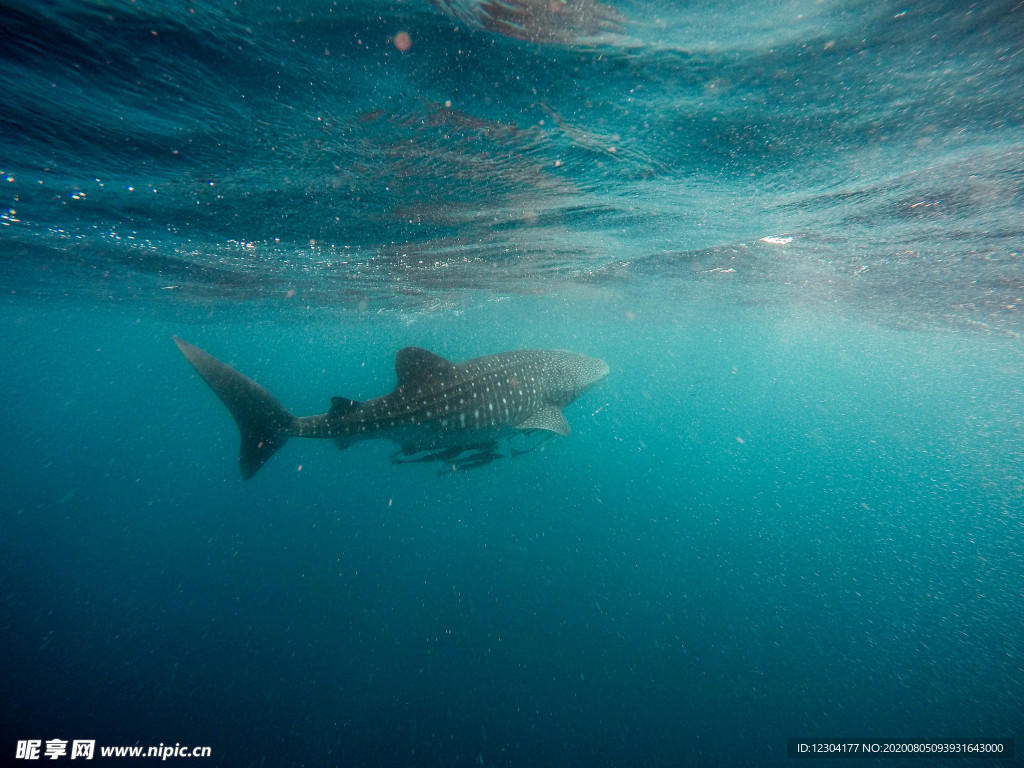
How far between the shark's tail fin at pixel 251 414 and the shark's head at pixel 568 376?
545 centimetres

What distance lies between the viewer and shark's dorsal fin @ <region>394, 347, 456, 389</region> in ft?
25.0

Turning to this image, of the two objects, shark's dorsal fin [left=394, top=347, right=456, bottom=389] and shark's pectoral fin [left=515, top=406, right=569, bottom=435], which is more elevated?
shark's dorsal fin [left=394, top=347, right=456, bottom=389]

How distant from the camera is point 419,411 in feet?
25.6

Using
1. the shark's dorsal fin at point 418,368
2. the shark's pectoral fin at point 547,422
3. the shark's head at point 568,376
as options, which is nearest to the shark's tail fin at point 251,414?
the shark's dorsal fin at point 418,368

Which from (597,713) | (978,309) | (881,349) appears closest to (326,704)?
(597,713)

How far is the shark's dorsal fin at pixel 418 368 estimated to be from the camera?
7.61m

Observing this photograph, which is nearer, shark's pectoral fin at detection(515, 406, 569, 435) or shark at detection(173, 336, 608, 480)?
shark at detection(173, 336, 608, 480)

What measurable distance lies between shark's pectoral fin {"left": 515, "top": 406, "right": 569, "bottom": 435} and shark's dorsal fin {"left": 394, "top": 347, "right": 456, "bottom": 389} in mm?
2071

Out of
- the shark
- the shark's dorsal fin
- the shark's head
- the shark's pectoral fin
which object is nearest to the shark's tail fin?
the shark

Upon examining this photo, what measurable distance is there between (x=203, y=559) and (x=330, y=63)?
1975 cm

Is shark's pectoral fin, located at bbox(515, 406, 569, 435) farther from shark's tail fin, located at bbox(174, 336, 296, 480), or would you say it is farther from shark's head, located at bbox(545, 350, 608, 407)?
shark's tail fin, located at bbox(174, 336, 296, 480)

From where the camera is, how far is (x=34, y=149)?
311 inches

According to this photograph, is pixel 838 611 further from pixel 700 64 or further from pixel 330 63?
pixel 330 63

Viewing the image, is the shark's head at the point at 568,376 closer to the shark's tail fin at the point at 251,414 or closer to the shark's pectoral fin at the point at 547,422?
the shark's pectoral fin at the point at 547,422
